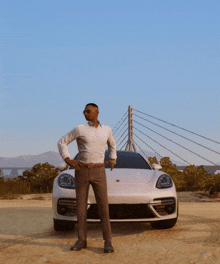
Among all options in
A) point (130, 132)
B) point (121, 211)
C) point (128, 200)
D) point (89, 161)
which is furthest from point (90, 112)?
point (130, 132)

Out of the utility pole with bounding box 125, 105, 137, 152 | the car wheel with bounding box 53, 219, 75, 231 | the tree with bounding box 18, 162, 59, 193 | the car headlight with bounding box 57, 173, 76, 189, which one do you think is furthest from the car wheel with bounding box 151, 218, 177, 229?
the utility pole with bounding box 125, 105, 137, 152

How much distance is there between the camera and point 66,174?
6.23 metres

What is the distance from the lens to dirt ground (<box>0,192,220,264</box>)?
4.58 metres

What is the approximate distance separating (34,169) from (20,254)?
12.3m

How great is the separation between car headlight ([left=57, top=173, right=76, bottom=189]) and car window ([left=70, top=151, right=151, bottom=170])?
3.36ft

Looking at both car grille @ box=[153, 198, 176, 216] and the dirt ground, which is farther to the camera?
car grille @ box=[153, 198, 176, 216]

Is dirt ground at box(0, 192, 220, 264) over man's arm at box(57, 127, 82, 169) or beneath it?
beneath

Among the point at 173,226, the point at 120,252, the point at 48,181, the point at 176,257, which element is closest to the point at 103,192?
the point at 120,252

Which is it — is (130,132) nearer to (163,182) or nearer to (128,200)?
(163,182)

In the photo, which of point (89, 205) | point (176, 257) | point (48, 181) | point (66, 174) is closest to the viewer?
point (176, 257)

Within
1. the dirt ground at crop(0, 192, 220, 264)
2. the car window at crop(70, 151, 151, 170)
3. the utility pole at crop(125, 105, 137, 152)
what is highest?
the utility pole at crop(125, 105, 137, 152)

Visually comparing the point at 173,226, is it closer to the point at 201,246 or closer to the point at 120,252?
the point at 201,246

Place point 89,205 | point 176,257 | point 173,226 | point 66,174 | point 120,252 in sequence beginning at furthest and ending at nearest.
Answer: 1. point 173,226
2. point 66,174
3. point 89,205
4. point 120,252
5. point 176,257

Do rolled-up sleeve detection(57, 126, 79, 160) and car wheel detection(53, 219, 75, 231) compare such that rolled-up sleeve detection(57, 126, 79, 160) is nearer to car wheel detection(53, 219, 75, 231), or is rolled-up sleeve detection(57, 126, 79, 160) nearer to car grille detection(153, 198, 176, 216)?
car wheel detection(53, 219, 75, 231)
